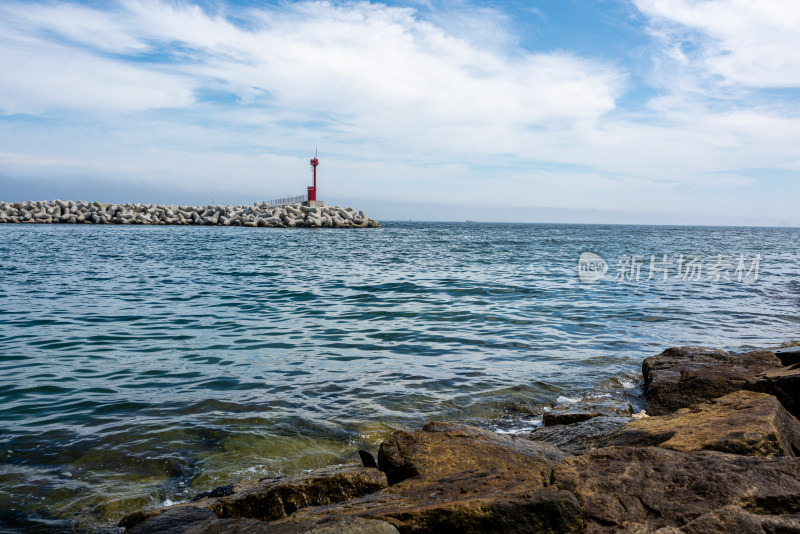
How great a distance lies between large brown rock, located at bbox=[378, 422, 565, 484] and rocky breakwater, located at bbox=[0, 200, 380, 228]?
199 ft

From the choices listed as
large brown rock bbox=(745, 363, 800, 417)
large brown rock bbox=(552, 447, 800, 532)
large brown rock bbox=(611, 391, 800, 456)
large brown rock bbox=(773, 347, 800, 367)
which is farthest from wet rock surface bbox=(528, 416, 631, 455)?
large brown rock bbox=(773, 347, 800, 367)

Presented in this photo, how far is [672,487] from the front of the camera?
2945 mm

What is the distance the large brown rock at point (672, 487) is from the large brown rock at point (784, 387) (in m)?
2.11

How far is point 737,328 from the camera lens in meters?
11.5

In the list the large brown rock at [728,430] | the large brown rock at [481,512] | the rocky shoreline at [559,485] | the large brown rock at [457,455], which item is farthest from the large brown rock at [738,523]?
the large brown rock at [457,455]

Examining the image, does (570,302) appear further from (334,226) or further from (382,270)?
(334,226)

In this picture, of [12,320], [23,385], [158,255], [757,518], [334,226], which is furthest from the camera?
[334,226]

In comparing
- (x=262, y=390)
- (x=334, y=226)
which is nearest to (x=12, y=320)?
(x=262, y=390)

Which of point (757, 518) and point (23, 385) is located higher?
point (757, 518)

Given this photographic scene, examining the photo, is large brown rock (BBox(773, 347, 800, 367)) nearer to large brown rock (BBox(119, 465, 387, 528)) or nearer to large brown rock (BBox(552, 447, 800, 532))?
large brown rock (BBox(552, 447, 800, 532))

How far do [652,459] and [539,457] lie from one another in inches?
34.3

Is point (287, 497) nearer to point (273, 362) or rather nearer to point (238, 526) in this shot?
point (238, 526)

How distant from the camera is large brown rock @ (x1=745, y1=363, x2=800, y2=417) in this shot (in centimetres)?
477

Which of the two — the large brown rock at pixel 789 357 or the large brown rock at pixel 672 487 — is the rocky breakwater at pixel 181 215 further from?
the large brown rock at pixel 672 487
